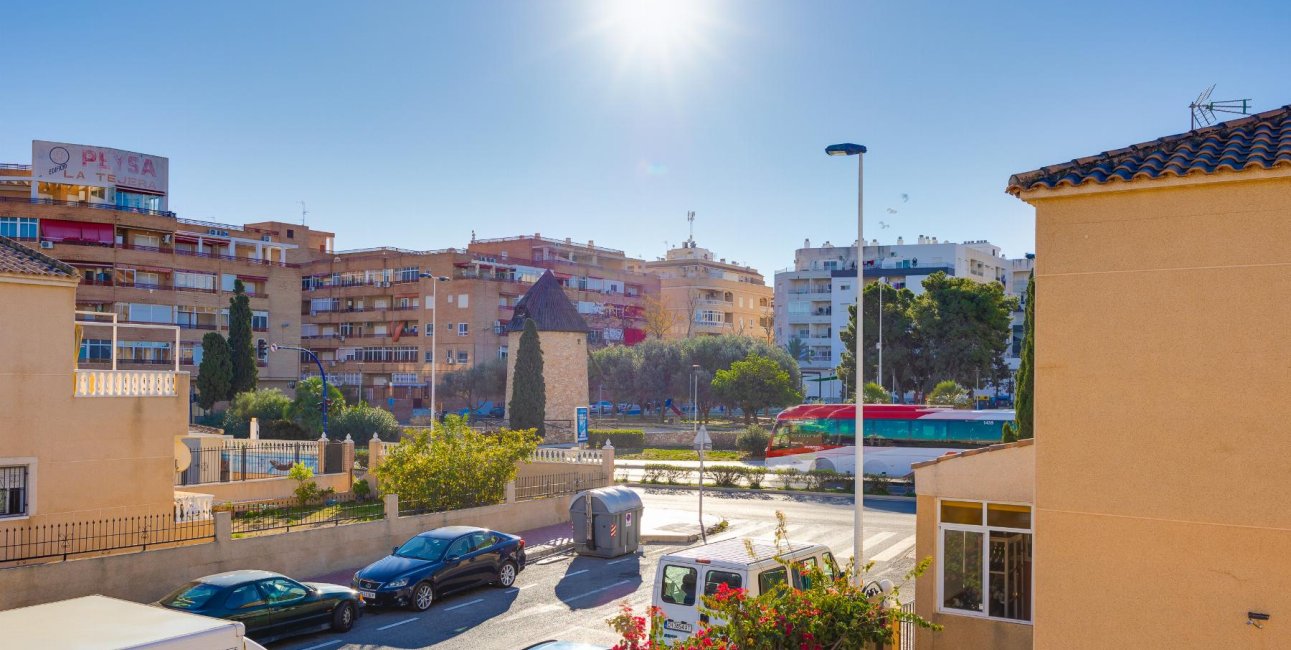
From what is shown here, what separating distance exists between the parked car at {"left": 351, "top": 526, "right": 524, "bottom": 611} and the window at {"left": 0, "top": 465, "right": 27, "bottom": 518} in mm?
6342

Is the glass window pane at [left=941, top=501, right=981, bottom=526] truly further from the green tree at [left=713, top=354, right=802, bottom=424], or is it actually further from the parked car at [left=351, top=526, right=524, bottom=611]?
the green tree at [left=713, top=354, right=802, bottom=424]

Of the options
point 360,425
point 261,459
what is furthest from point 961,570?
point 360,425

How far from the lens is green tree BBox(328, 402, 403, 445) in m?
44.9

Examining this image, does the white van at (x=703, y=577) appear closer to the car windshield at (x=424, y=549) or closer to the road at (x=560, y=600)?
the road at (x=560, y=600)

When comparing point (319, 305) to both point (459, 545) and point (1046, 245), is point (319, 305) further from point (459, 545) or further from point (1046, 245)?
point (1046, 245)

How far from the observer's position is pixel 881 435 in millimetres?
39000

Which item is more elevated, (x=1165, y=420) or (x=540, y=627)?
(x=1165, y=420)

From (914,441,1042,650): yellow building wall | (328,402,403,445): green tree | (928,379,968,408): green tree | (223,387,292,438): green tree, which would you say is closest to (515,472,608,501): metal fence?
(914,441,1042,650): yellow building wall

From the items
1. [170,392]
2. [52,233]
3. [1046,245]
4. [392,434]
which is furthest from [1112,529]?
[52,233]

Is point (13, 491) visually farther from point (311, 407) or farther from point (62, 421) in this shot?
point (311, 407)

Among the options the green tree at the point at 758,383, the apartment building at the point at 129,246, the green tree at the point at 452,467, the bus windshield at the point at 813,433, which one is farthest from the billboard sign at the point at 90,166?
the green tree at the point at 452,467

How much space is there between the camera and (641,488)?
38.4m

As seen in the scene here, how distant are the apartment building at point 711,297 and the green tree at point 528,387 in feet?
167

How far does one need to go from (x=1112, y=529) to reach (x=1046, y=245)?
2.83 m
